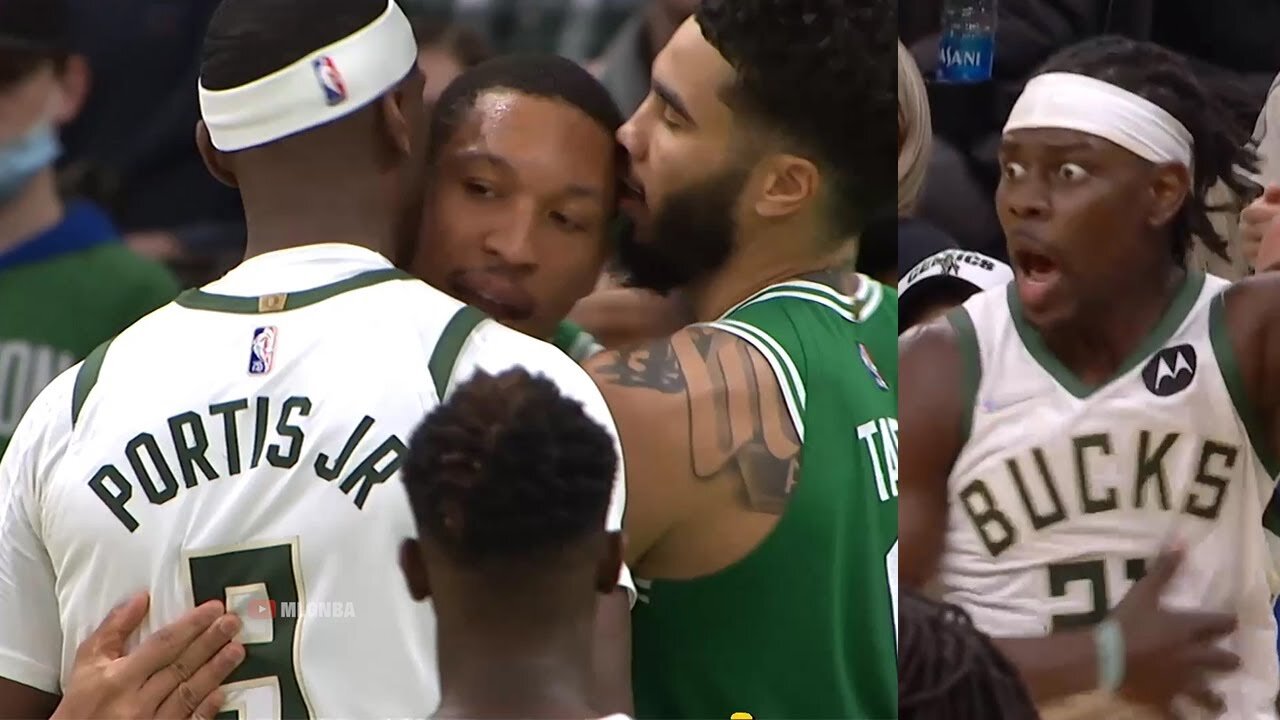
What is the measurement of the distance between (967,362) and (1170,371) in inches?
8.0

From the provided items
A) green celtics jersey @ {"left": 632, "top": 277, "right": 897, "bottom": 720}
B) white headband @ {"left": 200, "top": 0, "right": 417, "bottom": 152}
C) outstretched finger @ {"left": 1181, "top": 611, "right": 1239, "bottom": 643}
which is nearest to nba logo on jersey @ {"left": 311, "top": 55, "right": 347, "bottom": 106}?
white headband @ {"left": 200, "top": 0, "right": 417, "bottom": 152}

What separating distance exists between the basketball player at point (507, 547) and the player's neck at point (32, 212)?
1.59 feet

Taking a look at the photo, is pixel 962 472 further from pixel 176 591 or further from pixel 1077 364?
pixel 176 591

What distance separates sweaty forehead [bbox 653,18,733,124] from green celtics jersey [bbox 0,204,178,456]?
53 centimetres

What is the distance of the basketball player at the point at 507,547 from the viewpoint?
1.46 metres

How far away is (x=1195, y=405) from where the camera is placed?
5.53ft

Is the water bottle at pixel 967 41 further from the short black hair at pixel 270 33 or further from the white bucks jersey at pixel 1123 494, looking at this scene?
the short black hair at pixel 270 33

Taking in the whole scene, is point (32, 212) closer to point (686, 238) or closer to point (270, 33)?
point (270, 33)

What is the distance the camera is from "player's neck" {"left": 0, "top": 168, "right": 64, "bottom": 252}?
167cm

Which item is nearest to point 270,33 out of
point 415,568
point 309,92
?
point 309,92

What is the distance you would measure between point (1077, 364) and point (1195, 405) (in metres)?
0.12

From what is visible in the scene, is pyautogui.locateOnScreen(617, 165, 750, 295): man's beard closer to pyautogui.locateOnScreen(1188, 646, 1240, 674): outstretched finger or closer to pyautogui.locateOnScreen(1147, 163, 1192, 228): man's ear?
pyautogui.locateOnScreen(1147, 163, 1192, 228): man's ear

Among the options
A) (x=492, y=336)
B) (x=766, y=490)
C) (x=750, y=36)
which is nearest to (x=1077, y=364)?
(x=766, y=490)

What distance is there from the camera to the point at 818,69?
1627 millimetres
